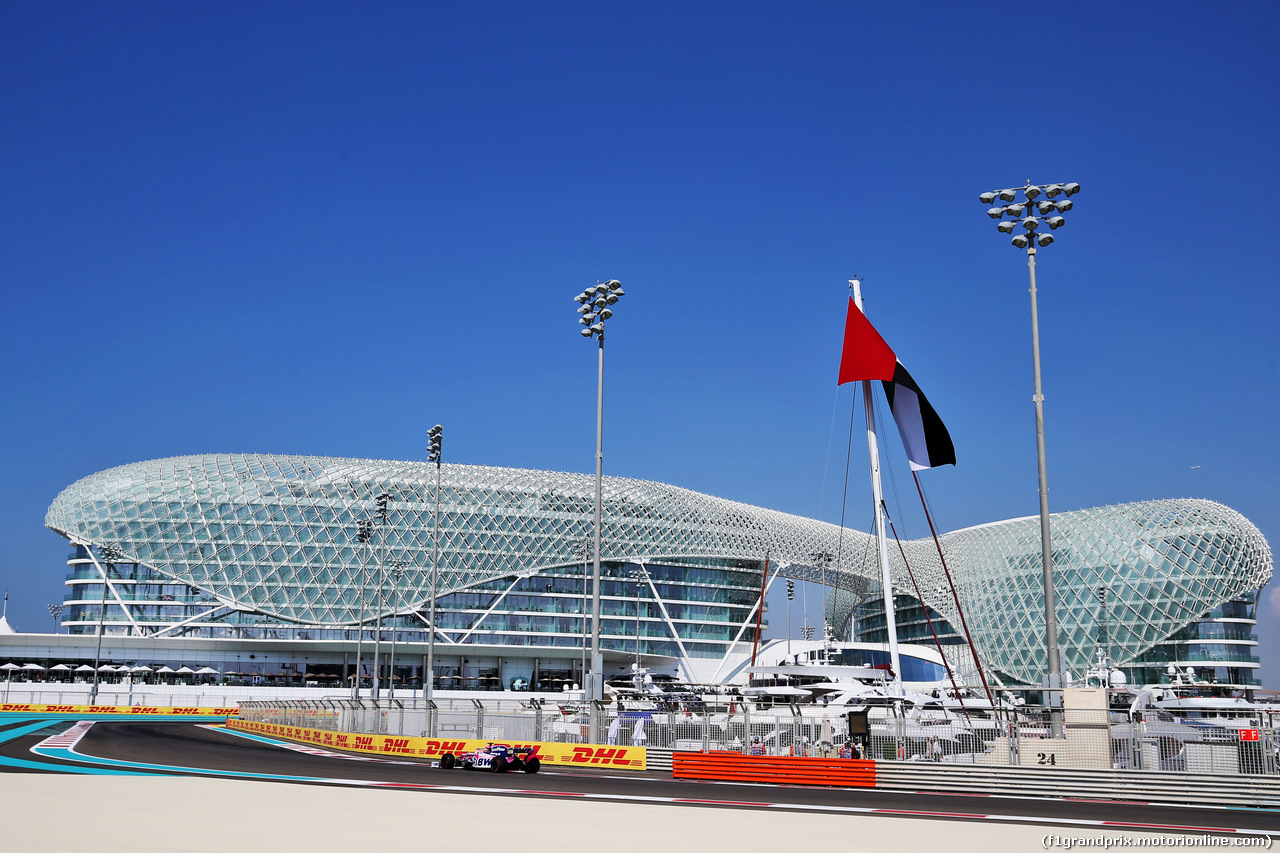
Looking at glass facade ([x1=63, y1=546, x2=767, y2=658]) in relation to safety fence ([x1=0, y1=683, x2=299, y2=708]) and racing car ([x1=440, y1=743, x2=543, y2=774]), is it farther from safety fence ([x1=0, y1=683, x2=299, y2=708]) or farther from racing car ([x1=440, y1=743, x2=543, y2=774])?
racing car ([x1=440, y1=743, x2=543, y2=774])

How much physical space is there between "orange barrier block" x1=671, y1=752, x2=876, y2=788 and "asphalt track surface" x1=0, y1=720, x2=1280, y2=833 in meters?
0.54

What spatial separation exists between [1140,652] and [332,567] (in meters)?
70.4

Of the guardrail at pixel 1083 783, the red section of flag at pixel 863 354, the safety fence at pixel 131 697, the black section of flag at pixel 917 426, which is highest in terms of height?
the red section of flag at pixel 863 354

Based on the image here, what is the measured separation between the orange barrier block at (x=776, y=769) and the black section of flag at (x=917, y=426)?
1184 cm

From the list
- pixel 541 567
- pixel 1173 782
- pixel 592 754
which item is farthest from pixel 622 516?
pixel 1173 782

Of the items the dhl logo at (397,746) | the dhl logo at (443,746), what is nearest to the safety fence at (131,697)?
the dhl logo at (397,746)

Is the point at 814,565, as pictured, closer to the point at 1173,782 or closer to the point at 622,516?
the point at 622,516

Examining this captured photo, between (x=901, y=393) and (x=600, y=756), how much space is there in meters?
15.1

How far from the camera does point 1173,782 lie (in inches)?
867

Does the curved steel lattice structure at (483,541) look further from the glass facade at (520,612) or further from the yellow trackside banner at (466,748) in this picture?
the yellow trackside banner at (466,748)

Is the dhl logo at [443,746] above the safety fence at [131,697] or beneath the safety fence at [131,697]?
above

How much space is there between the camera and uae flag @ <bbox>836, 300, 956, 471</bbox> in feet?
112

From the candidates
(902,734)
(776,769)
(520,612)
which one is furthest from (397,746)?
(520,612)

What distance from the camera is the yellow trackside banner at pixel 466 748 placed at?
29391 millimetres
